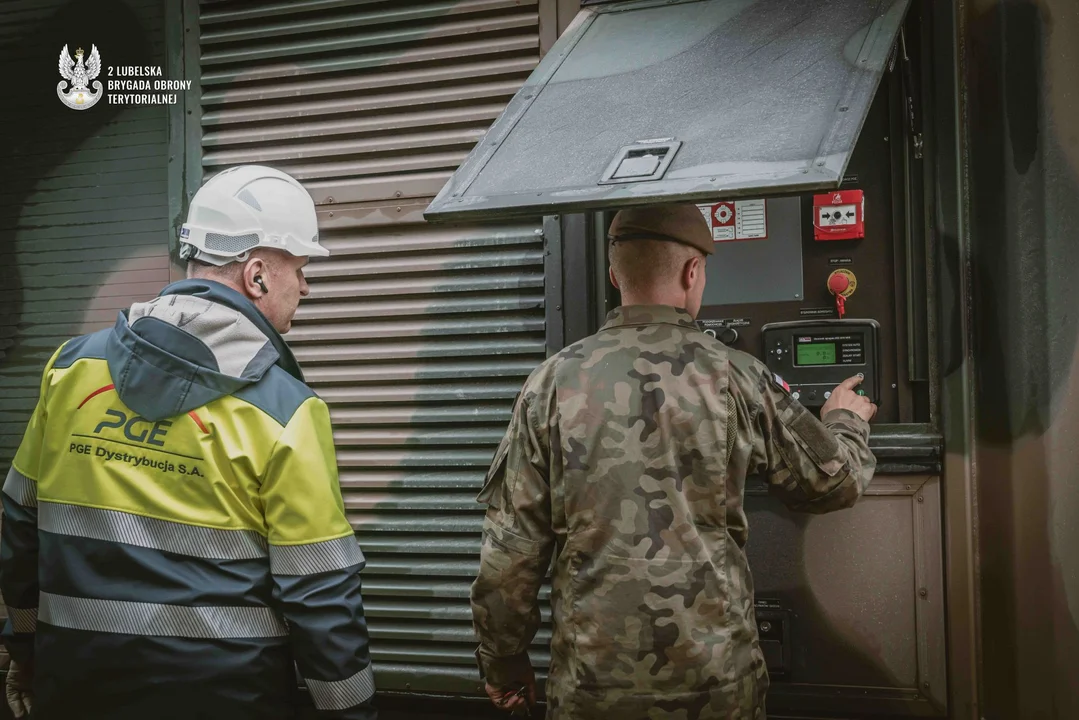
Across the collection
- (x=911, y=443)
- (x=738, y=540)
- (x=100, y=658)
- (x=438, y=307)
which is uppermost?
(x=438, y=307)

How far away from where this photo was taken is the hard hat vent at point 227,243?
217cm

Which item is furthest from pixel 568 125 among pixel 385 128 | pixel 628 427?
pixel 385 128

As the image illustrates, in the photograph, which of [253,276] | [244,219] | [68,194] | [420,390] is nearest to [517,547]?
[253,276]

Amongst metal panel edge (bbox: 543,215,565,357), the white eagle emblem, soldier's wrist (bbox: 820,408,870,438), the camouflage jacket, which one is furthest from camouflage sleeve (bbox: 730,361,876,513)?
the white eagle emblem

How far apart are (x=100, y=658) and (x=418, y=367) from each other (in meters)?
1.54

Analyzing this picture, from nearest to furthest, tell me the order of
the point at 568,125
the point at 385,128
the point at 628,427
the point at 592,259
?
the point at 628,427, the point at 568,125, the point at 592,259, the point at 385,128

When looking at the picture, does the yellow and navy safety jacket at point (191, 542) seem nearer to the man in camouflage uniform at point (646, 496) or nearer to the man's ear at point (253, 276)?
the man's ear at point (253, 276)

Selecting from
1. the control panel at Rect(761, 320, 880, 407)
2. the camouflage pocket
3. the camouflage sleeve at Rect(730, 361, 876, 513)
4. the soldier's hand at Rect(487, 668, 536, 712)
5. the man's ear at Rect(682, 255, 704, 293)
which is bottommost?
the soldier's hand at Rect(487, 668, 536, 712)

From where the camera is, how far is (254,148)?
338 centimetres

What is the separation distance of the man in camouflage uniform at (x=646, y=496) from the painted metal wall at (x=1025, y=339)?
23.7 inches

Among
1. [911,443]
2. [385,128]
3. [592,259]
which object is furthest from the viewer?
[385,128]

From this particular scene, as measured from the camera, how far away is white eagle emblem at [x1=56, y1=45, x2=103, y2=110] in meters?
3.54

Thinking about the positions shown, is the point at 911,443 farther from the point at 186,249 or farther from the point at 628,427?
the point at 186,249

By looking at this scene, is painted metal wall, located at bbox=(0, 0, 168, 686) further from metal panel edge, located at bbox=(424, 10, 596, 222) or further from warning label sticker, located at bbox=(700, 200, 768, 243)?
warning label sticker, located at bbox=(700, 200, 768, 243)
